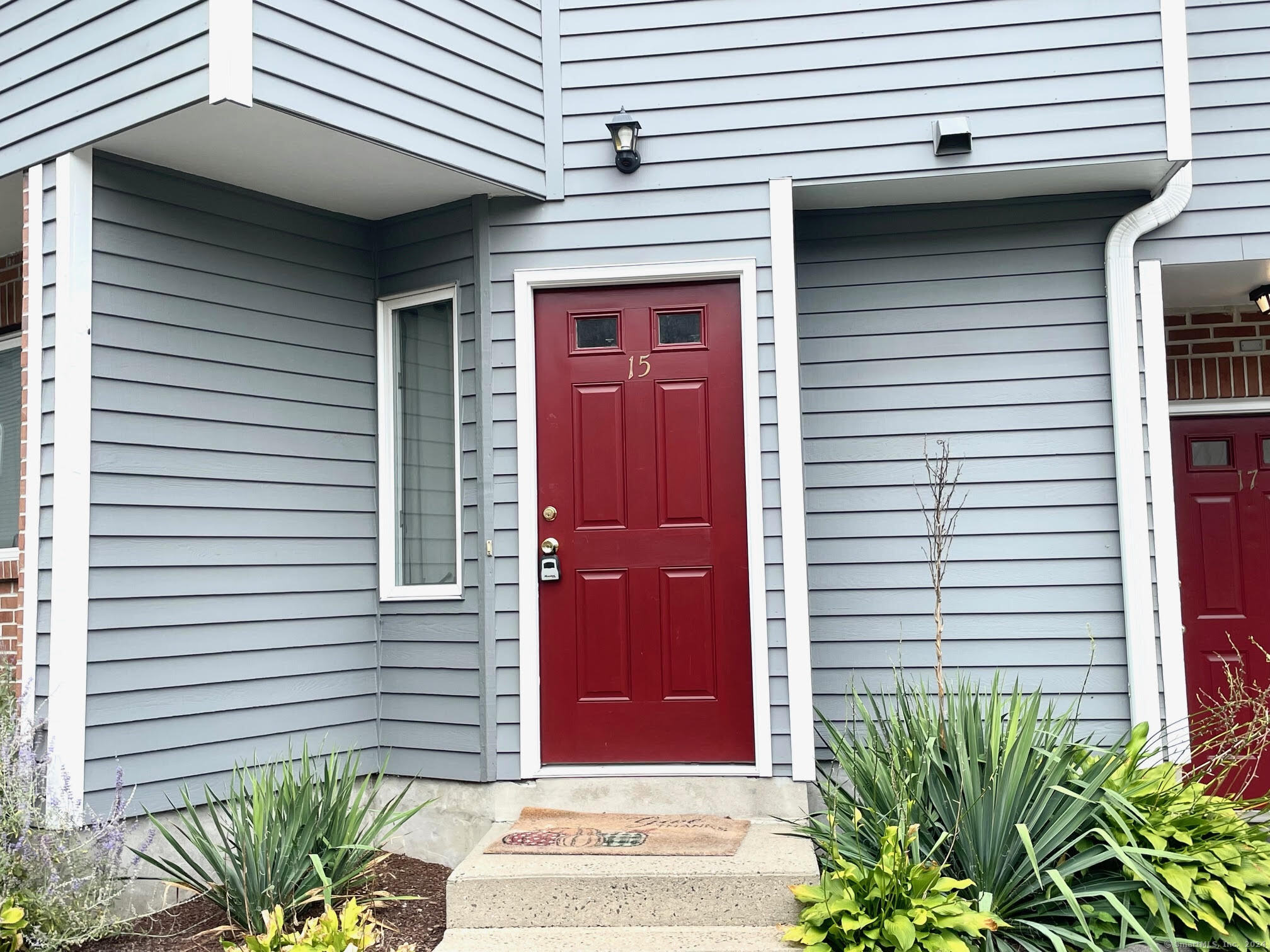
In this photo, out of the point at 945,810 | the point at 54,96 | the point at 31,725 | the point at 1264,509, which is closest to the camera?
the point at 945,810

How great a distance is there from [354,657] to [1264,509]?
456 cm

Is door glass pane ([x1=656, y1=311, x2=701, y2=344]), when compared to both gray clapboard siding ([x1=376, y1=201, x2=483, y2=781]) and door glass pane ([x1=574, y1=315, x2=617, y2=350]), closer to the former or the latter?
door glass pane ([x1=574, y1=315, x2=617, y2=350])

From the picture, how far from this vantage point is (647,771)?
4.46 m

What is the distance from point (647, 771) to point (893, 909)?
55.0 inches

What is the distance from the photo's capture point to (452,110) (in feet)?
14.3

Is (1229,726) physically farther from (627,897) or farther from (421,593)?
(421,593)

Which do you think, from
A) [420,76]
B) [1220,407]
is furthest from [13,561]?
[1220,407]

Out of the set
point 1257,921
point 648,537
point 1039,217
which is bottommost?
point 1257,921

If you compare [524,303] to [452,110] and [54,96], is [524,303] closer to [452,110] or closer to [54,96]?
[452,110]

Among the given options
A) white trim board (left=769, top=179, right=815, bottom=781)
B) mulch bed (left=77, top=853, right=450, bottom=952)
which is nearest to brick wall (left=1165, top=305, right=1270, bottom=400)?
white trim board (left=769, top=179, right=815, bottom=781)

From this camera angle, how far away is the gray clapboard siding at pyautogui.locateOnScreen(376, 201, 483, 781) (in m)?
4.59

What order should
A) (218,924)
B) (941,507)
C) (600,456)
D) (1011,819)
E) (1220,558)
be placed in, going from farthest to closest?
(1220,558)
(941,507)
(600,456)
(218,924)
(1011,819)

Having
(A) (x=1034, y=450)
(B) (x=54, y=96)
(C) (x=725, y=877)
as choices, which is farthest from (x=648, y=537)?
(B) (x=54, y=96)

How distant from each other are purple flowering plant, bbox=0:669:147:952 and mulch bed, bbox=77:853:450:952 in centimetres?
9
